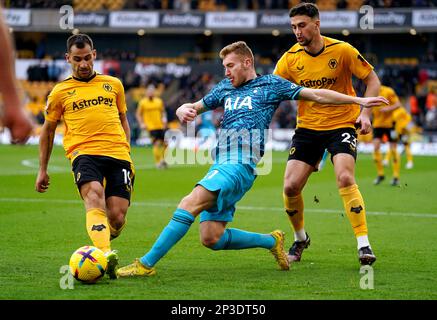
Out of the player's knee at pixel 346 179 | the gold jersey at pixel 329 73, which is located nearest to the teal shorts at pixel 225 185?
the player's knee at pixel 346 179

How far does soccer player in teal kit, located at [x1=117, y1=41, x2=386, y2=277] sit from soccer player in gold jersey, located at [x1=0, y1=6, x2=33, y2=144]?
4054 mm

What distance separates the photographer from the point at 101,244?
7637 millimetres

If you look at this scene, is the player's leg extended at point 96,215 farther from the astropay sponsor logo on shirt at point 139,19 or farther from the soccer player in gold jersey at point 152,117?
the astropay sponsor logo on shirt at point 139,19

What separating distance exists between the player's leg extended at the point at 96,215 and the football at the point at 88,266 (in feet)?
1.29

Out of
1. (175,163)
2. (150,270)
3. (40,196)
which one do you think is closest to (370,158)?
(175,163)

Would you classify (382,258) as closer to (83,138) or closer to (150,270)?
(150,270)

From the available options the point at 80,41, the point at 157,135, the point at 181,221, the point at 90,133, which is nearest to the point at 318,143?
the point at 181,221

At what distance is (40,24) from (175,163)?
71.7 ft

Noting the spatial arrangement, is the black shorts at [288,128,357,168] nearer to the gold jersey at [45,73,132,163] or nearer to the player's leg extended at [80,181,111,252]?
the gold jersey at [45,73,132,163]

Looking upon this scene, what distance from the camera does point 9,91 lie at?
335 cm

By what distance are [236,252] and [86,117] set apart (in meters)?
2.30

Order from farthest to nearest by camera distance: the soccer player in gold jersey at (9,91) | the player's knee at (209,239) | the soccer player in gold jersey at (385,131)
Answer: the soccer player in gold jersey at (385,131), the player's knee at (209,239), the soccer player in gold jersey at (9,91)

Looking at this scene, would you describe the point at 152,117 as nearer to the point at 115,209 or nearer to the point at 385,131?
the point at 385,131

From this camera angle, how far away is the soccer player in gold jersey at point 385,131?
1997 cm
